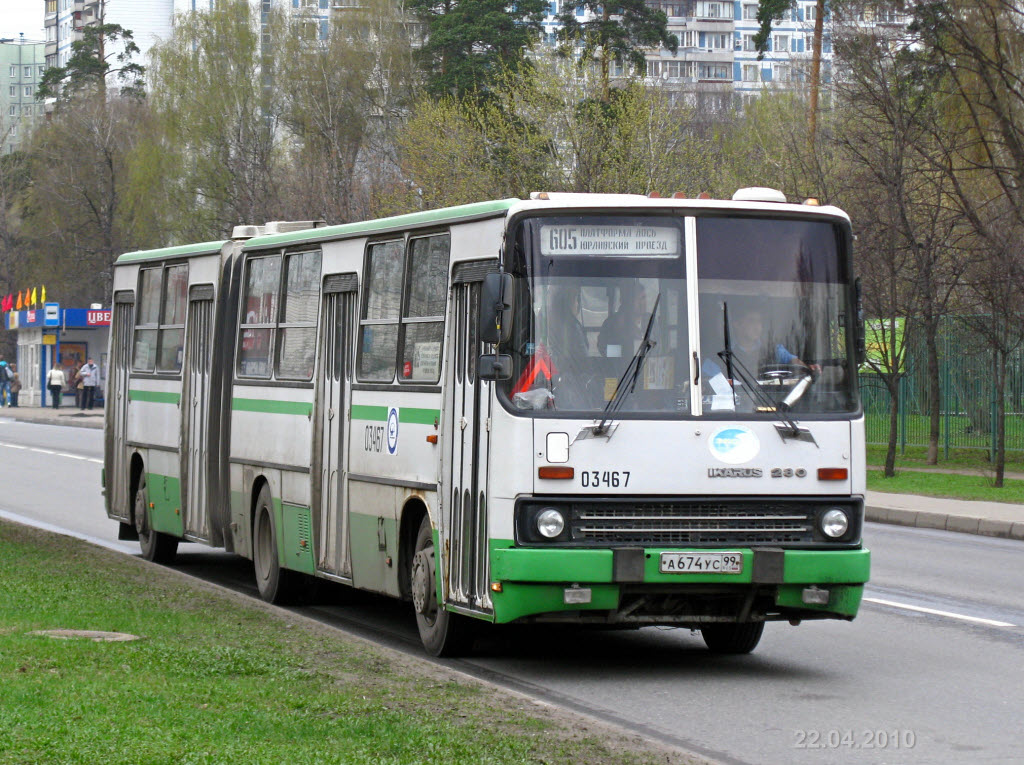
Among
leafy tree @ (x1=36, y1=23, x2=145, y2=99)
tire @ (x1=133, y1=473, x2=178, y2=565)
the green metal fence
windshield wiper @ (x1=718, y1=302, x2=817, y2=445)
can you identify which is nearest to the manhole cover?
windshield wiper @ (x1=718, y1=302, x2=817, y2=445)

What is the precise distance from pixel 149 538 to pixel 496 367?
7819mm

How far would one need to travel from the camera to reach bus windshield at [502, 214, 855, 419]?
10.0m

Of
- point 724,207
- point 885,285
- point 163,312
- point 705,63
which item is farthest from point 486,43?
point 705,63

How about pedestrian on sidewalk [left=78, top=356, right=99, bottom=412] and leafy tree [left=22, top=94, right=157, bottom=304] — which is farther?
leafy tree [left=22, top=94, right=157, bottom=304]

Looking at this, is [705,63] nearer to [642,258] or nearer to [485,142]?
[485,142]

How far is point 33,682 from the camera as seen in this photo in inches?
322

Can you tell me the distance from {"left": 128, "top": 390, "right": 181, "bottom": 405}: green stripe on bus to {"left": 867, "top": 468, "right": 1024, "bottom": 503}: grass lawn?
1227cm

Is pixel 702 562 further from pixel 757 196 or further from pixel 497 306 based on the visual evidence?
pixel 757 196

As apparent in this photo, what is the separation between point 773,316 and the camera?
33.9ft

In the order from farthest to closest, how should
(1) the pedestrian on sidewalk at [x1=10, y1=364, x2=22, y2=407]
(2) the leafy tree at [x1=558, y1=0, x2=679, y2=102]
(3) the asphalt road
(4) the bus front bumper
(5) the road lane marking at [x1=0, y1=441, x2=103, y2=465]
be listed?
(1) the pedestrian on sidewalk at [x1=10, y1=364, x2=22, y2=407] → (2) the leafy tree at [x1=558, y1=0, x2=679, y2=102] → (5) the road lane marking at [x1=0, y1=441, x2=103, y2=465] → (4) the bus front bumper → (3) the asphalt road

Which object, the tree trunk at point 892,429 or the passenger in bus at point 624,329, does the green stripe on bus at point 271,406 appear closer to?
the passenger in bus at point 624,329

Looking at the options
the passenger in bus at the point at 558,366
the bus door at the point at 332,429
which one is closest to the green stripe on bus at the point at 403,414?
the bus door at the point at 332,429

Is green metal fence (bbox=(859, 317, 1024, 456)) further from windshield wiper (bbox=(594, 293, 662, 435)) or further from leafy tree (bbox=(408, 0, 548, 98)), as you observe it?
leafy tree (bbox=(408, 0, 548, 98))

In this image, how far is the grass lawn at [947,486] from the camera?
25.1m
